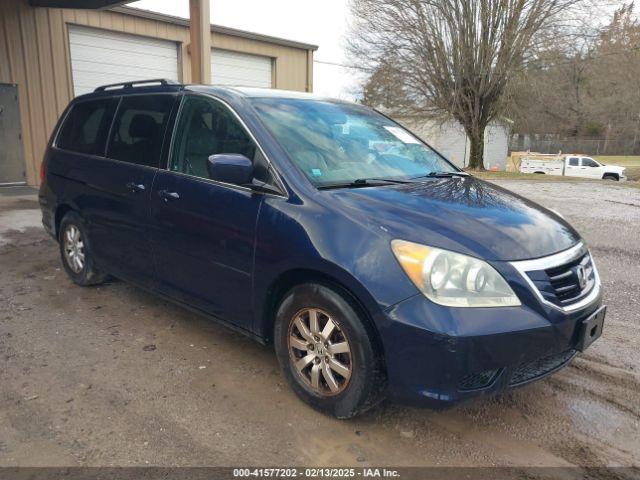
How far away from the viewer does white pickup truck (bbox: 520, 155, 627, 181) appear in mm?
26203

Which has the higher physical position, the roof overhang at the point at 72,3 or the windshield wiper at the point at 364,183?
the roof overhang at the point at 72,3

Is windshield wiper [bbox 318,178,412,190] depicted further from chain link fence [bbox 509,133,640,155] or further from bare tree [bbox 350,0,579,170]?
chain link fence [bbox 509,133,640,155]

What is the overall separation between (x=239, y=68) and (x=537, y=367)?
1433 centimetres

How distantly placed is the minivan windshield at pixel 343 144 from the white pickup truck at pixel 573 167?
26.1 metres

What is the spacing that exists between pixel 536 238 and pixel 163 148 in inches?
102

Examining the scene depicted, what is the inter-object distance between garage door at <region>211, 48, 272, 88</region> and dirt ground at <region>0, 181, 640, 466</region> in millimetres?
11608

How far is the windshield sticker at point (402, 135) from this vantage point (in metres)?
4.04

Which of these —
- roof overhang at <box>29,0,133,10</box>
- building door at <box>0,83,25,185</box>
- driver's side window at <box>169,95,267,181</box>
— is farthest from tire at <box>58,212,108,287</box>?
building door at <box>0,83,25,185</box>

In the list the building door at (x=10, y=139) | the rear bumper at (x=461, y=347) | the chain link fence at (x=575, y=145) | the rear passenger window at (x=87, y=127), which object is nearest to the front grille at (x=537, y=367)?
the rear bumper at (x=461, y=347)

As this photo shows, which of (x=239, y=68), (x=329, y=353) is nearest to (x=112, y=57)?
(x=239, y=68)

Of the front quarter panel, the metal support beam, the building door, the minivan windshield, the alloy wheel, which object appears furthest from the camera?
the building door

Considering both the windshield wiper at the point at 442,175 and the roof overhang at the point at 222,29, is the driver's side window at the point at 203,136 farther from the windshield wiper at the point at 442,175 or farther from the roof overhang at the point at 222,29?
the roof overhang at the point at 222,29

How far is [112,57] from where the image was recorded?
41.8 feet

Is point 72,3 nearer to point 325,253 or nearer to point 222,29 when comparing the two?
point 222,29
